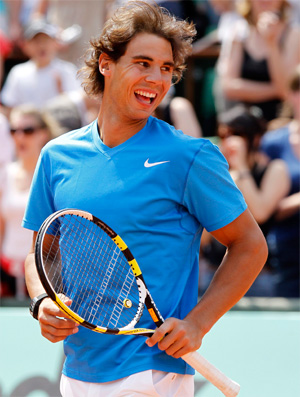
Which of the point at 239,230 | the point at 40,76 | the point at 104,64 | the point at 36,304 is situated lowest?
the point at 40,76

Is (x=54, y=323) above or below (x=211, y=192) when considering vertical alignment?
below

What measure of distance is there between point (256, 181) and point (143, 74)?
280cm

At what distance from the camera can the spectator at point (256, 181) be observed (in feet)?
16.7

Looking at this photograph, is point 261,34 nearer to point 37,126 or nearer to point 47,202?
point 37,126

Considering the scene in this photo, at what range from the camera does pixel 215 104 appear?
6.60m

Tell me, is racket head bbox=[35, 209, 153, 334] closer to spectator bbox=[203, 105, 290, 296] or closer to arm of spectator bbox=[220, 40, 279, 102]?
spectator bbox=[203, 105, 290, 296]

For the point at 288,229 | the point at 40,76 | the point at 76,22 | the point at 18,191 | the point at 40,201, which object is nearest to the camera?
the point at 40,201

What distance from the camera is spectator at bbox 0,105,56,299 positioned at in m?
Result: 5.34

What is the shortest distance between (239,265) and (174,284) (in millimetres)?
232

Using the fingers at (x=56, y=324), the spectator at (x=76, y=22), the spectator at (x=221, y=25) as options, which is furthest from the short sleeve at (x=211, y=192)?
the spectator at (x=76, y=22)

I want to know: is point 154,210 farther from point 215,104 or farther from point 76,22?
point 76,22

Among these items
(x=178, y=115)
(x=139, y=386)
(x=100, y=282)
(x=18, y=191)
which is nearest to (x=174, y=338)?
(x=139, y=386)

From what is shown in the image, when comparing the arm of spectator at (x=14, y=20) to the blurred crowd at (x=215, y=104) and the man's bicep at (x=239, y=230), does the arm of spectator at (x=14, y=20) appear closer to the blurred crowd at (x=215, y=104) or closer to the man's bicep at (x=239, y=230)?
the blurred crowd at (x=215, y=104)

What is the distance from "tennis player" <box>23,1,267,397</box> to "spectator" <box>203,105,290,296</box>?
8.59 feet
